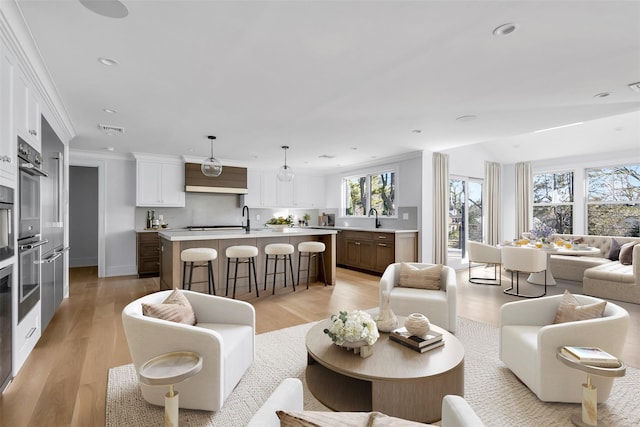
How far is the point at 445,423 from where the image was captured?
1095 mm

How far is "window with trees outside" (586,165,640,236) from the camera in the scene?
6355mm

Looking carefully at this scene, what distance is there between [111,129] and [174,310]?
11.8 ft

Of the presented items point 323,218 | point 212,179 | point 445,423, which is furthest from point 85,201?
point 445,423

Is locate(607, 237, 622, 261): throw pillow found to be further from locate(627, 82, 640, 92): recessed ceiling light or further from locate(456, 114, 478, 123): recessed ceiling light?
locate(456, 114, 478, 123): recessed ceiling light

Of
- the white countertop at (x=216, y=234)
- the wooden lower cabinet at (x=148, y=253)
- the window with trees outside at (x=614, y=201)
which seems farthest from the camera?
the window with trees outside at (x=614, y=201)

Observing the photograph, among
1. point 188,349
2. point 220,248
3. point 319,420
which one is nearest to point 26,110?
point 188,349

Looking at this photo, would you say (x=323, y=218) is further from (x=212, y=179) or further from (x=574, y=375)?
(x=574, y=375)

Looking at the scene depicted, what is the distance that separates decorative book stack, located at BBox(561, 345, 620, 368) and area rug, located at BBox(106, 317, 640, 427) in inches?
12.1

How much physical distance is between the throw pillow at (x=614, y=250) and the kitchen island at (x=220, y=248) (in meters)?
4.99

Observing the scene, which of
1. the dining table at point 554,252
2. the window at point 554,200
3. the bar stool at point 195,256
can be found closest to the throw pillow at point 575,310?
the dining table at point 554,252

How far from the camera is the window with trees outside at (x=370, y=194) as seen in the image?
723 cm

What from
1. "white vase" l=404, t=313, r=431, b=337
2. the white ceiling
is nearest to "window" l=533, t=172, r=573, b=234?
the white ceiling

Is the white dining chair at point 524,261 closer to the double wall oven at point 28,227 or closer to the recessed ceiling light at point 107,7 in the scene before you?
the recessed ceiling light at point 107,7

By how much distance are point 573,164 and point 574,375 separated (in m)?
6.86
